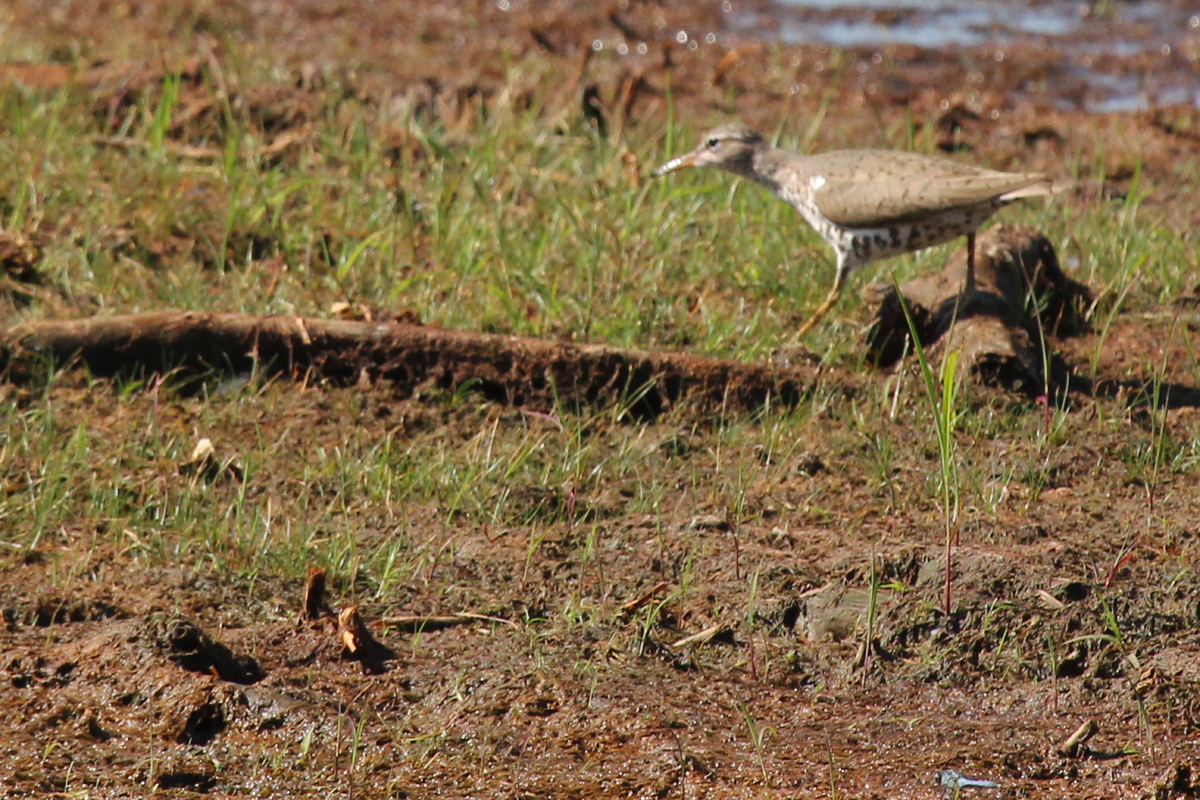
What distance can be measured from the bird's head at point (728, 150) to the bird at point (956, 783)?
3539 millimetres

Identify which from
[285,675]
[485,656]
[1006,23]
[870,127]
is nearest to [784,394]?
[485,656]

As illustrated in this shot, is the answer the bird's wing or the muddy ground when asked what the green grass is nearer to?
the muddy ground

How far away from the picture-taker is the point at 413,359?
5.39 metres

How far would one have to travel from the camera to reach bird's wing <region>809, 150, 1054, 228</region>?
17.9 ft

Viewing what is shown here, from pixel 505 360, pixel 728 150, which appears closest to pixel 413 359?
pixel 505 360

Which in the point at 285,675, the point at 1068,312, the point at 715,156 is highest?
the point at 715,156

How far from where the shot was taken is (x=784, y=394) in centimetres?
537

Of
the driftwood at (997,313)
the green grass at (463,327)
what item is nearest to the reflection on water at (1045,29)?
the green grass at (463,327)

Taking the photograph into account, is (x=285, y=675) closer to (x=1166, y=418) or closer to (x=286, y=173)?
(x=1166, y=418)

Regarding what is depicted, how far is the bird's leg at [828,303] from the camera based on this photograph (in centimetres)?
574

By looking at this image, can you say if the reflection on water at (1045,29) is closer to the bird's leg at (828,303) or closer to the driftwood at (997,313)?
the driftwood at (997,313)

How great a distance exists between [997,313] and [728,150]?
1.62 m

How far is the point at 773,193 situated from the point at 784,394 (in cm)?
157

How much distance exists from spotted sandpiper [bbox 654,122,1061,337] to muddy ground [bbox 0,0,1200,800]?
2.17ft
